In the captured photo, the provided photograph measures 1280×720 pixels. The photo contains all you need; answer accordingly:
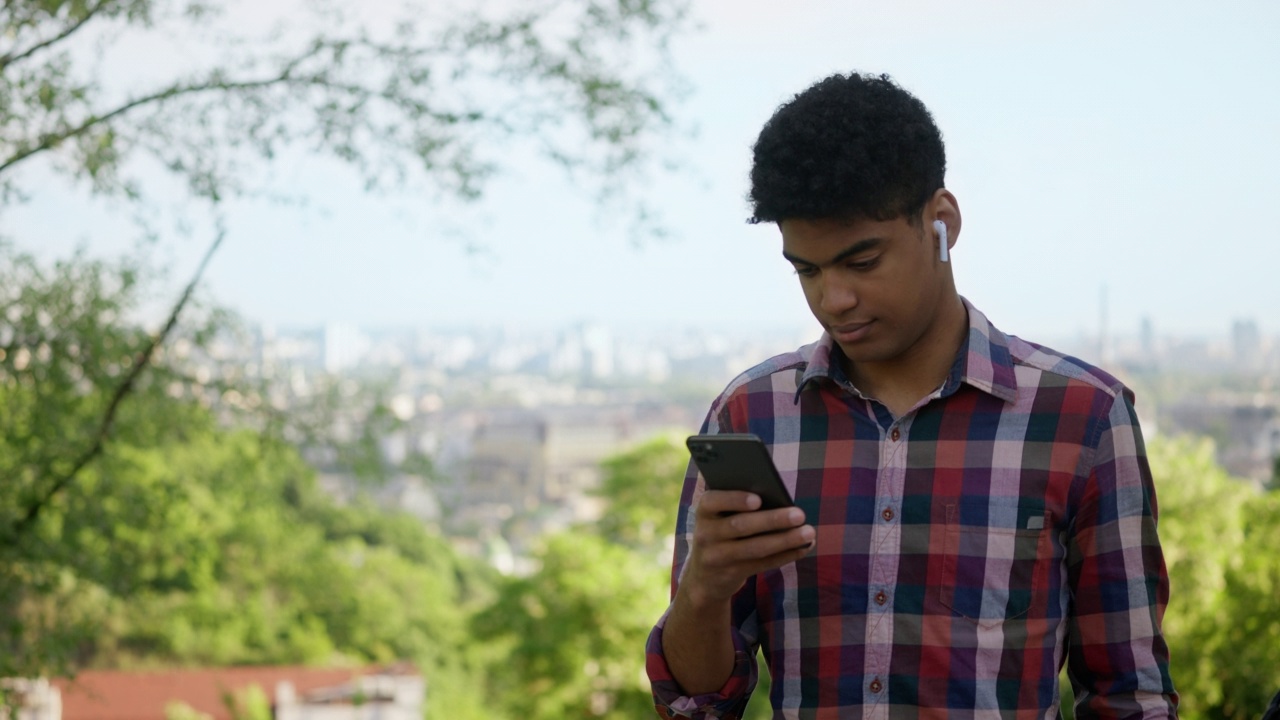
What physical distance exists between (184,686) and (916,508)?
1918 centimetres

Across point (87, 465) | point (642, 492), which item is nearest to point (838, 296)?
point (87, 465)

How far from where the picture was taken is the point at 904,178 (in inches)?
50.3

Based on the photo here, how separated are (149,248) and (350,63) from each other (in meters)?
1.09

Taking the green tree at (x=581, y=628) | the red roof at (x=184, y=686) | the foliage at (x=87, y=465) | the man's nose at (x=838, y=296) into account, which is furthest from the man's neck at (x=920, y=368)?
the red roof at (x=184, y=686)

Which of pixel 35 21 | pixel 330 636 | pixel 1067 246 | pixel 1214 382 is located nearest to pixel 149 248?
pixel 35 21

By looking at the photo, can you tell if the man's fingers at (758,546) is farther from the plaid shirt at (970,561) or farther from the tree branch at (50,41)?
the tree branch at (50,41)

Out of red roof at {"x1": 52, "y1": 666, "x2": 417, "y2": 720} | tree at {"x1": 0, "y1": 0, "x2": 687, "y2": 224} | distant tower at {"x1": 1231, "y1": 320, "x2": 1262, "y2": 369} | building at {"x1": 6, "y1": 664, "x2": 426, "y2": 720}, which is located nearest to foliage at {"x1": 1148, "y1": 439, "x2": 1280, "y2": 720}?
tree at {"x1": 0, "y1": 0, "x2": 687, "y2": 224}

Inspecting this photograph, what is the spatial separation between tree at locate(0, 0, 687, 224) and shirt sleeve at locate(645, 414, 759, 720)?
3647mm

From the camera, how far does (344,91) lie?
15.4 ft

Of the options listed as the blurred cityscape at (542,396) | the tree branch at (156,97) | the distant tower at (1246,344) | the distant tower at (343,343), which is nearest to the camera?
the tree branch at (156,97)

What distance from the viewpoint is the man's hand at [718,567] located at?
1.14m

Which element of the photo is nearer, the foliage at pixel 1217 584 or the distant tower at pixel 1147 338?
the foliage at pixel 1217 584

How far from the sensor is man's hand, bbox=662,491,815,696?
1141 millimetres

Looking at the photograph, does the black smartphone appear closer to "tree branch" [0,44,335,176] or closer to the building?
"tree branch" [0,44,335,176]
